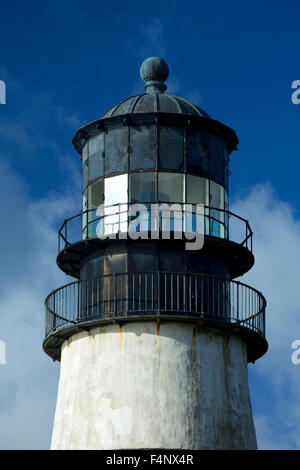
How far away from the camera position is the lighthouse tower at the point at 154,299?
123ft

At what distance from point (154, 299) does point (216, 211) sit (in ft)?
11.1

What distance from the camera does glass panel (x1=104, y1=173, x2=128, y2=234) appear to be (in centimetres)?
3906

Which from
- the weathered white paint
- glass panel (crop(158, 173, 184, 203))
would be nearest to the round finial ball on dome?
glass panel (crop(158, 173, 184, 203))

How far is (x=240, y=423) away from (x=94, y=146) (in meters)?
9.00

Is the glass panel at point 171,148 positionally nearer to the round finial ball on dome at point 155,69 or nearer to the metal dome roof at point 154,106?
the metal dome roof at point 154,106

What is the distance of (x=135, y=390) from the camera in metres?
37.5

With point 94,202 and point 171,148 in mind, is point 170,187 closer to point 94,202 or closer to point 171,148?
point 171,148

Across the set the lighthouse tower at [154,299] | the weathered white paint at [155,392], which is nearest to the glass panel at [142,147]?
the lighthouse tower at [154,299]

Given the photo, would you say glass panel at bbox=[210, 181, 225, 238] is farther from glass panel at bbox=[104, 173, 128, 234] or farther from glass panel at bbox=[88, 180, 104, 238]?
glass panel at bbox=[88, 180, 104, 238]

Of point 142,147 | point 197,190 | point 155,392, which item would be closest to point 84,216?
point 142,147

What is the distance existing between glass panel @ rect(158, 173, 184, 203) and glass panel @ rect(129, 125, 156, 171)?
0.46 m
